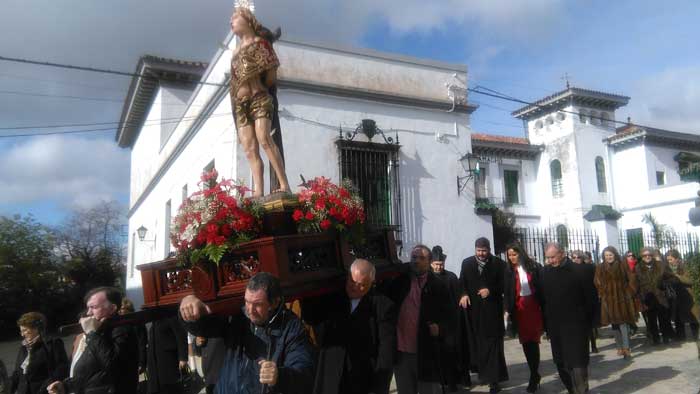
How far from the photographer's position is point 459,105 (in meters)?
13.5

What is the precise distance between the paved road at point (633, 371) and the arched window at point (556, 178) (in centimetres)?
2126

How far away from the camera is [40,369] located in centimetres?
448

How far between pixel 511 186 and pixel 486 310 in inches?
934

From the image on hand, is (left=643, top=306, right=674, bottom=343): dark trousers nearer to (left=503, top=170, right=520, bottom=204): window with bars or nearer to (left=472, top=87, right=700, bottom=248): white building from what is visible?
(left=472, top=87, right=700, bottom=248): white building

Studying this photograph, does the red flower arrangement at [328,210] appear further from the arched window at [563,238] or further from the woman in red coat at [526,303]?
the arched window at [563,238]

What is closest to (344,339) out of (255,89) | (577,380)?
(255,89)

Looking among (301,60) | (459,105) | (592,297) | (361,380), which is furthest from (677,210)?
(361,380)

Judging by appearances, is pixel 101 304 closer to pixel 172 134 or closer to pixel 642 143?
pixel 172 134

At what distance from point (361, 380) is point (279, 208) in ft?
4.84

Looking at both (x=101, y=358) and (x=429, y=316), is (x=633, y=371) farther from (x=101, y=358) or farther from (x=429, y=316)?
(x=101, y=358)

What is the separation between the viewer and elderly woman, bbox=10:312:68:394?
446 cm

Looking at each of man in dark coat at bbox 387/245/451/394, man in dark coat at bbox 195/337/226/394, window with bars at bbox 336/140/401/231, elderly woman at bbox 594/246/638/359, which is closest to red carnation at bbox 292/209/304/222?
man in dark coat at bbox 195/337/226/394

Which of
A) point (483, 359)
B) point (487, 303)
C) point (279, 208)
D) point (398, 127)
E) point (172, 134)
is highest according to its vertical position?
point (172, 134)

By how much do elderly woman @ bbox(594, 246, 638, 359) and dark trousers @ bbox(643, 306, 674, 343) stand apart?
2.62ft
